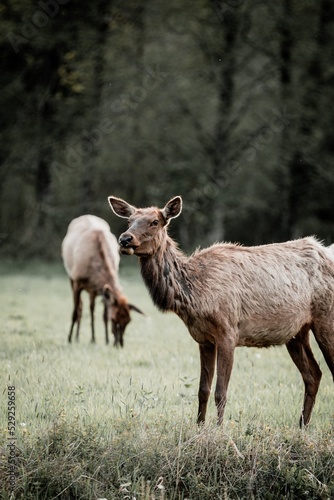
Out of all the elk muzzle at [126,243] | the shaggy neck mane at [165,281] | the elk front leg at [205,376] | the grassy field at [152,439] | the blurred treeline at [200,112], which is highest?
the blurred treeline at [200,112]

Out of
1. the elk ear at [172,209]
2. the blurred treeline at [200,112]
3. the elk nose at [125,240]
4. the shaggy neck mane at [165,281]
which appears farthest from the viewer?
the blurred treeline at [200,112]

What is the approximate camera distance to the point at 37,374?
7.26 m

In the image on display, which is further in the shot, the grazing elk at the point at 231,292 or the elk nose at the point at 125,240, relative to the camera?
the grazing elk at the point at 231,292

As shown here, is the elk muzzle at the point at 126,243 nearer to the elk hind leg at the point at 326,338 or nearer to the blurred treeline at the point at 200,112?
the elk hind leg at the point at 326,338

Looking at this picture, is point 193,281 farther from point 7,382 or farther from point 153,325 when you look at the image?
point 153,325

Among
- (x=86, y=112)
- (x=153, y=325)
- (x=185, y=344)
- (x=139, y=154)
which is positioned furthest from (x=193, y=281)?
(x=139, y=154)

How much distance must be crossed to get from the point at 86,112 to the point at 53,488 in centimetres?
2130

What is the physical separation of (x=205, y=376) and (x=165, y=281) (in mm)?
931

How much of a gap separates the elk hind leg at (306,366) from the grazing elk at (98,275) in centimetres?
418

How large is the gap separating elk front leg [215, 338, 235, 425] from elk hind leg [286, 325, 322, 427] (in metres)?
1.08

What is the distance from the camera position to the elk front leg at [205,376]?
6.05 meters

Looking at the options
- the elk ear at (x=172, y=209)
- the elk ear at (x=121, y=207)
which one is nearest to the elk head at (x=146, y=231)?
the elk ear at (x=172, y=209)

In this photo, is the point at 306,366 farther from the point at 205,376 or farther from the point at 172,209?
the point at 172,209

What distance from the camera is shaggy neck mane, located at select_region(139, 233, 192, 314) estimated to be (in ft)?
19.7
